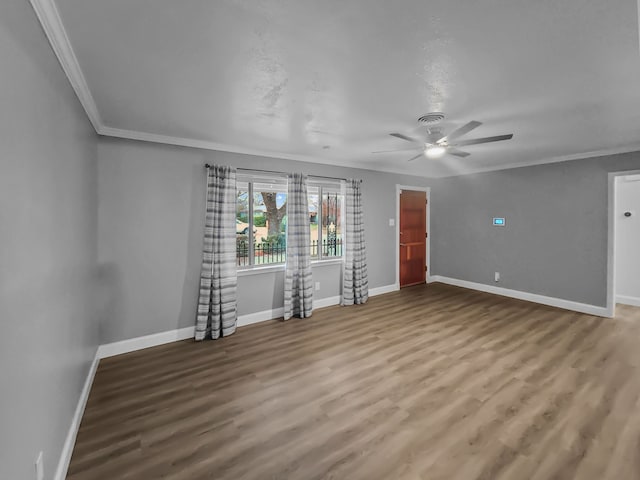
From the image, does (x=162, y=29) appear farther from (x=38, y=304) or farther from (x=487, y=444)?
(x=487, y=444)

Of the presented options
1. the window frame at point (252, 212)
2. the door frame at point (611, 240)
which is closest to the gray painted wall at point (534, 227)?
the door frame at point (611, 240)

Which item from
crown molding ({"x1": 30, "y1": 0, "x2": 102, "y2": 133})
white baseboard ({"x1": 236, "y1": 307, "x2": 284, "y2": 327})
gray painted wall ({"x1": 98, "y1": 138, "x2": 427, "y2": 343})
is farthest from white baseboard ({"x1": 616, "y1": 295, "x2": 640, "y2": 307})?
crown molding ({"x1": 30, "y1": 0, "x2": 102, "y2": 133})

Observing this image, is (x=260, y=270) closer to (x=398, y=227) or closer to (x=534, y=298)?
(x=398, y=227)

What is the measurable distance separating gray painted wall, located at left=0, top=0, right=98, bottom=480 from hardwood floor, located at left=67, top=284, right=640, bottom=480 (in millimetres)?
573

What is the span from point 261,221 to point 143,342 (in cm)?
201

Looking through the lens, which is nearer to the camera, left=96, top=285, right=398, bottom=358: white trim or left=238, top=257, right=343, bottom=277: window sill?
left=96, top=285, right=398, bottom=358: white trim

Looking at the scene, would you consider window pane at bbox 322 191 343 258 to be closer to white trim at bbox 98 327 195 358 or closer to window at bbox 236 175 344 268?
window at bbox 236 175 344 268

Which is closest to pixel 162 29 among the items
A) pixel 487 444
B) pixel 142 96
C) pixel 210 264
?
pixel 142 96

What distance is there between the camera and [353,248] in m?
4.75

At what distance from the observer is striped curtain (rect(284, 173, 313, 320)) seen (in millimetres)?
4152

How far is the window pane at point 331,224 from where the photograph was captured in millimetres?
4816

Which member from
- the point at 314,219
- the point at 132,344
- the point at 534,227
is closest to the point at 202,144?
the point at 314,219

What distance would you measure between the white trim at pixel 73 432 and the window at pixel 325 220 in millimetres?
3065

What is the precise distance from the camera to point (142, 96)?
2.30 meters
